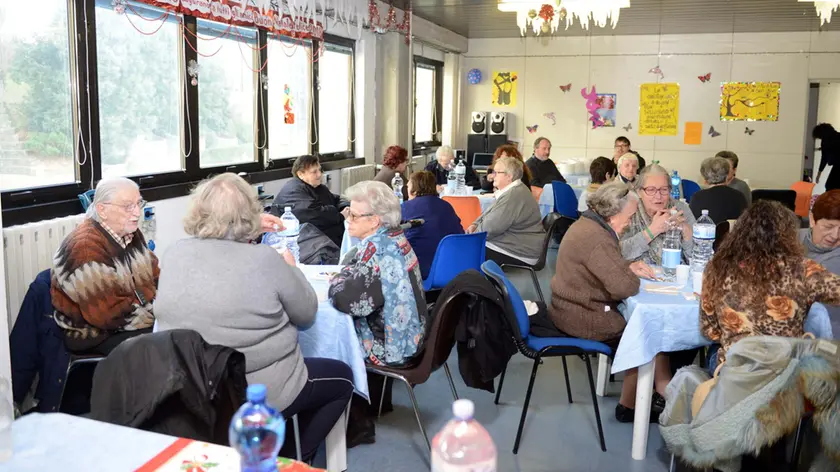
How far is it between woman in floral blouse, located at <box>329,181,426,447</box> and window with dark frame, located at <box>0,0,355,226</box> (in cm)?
205

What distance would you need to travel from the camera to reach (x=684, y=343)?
10.6ft

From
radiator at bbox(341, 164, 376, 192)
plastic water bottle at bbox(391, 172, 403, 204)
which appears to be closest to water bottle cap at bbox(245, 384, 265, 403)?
plastic water bottle at bbox(391, 172, 403, 204)

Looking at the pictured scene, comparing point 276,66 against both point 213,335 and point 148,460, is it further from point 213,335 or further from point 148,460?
point 148,460

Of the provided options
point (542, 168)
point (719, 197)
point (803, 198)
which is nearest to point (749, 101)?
point (803, 198)

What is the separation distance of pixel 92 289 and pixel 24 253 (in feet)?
3.15

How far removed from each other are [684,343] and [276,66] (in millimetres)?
5021

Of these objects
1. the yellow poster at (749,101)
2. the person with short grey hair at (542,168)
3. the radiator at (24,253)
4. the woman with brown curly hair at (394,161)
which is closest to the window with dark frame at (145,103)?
the radiator at (24,253)

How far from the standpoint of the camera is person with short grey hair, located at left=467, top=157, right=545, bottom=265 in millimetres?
5594

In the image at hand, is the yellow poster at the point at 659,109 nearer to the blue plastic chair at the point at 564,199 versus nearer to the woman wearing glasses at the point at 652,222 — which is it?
the blue plastic chair at the point at 564,199

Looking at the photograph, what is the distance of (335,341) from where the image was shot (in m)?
3.07

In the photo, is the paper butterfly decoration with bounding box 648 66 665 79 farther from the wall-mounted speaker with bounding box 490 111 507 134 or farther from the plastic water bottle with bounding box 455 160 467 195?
the plastic water bottle with bounding box 455 160 467 195

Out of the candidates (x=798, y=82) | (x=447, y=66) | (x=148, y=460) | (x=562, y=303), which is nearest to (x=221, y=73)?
(x=562, y=303)

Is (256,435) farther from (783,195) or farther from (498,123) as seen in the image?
(498,123)

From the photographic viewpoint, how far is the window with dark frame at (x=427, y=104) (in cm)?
1110
